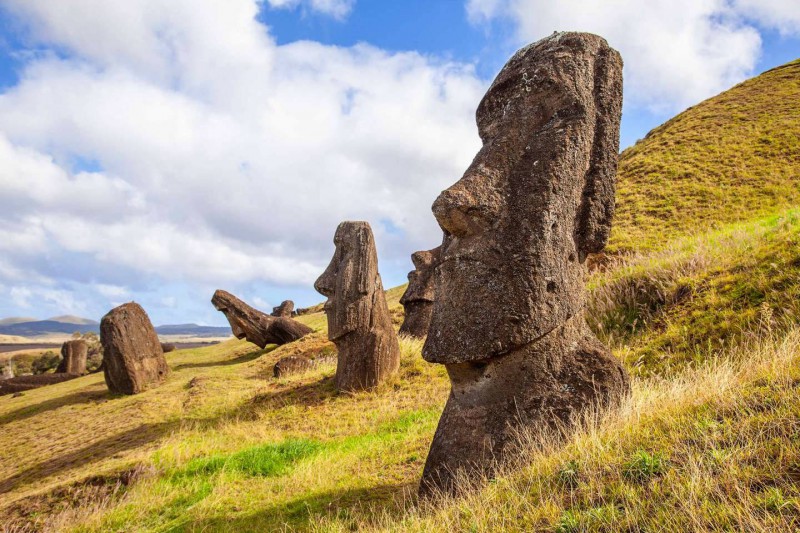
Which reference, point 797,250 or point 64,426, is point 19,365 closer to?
point 64,426

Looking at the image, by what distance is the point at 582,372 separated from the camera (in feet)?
14.2

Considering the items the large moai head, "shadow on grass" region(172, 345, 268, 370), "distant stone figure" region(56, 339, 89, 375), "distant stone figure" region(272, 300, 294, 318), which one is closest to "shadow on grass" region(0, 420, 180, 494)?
the large moai head

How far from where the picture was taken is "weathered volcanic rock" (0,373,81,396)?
21.3 metres

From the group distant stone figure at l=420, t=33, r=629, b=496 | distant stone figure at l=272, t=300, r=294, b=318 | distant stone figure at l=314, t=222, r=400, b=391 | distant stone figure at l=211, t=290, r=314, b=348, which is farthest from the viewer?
distant stone figure at l=272, t=300, r=294, b=318

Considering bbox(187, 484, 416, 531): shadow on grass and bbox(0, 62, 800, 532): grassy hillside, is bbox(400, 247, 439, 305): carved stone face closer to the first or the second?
bbox(0, 62, 800, 532): grassy hillside

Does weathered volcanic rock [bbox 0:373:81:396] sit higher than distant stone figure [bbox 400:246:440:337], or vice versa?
distant stone figure [bbox 400:246:440:337]

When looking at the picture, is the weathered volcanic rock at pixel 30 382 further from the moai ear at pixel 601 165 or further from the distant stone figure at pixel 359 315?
the moai ear at pixel 601 165

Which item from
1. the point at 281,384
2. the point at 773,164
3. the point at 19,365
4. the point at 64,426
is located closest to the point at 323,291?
the point at 281,384

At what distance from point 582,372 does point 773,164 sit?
2694cm

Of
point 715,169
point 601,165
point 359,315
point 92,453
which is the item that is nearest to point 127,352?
point 92,453

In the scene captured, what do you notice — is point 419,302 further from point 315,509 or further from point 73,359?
point 73,359

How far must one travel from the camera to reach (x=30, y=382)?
22.3m

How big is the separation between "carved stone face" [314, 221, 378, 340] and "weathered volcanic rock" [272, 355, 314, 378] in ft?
11.7

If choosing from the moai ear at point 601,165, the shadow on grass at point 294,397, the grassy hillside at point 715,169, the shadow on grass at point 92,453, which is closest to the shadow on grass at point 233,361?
the shadow on grass at point 294,397
